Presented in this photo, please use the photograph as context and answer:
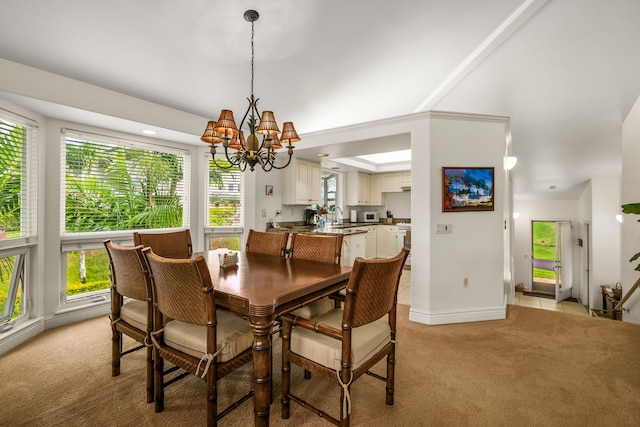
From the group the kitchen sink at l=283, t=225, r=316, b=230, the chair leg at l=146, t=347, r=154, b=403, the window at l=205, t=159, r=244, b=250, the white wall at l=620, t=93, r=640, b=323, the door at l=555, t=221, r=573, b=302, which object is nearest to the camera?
the chair leg at l=146, t=347, r=154, b=403

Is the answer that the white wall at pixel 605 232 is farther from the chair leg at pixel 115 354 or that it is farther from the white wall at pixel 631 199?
the chair leg at pixel 115 354

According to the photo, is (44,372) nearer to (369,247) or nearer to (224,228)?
(224,228)

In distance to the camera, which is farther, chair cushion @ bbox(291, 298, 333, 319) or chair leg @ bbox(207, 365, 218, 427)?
chair cushion @ bbox(291, 298, 333, 319)

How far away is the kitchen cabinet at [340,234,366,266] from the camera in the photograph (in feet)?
16.2

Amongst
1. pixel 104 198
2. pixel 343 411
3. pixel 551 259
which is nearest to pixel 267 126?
pixel 343 411

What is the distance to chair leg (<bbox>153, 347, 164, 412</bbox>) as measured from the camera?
1.63 meters

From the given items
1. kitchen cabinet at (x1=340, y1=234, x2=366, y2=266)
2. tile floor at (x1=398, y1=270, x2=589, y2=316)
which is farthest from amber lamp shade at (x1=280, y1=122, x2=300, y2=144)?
tile floor at (x1=398, y1=270, x2=589, y2=316)

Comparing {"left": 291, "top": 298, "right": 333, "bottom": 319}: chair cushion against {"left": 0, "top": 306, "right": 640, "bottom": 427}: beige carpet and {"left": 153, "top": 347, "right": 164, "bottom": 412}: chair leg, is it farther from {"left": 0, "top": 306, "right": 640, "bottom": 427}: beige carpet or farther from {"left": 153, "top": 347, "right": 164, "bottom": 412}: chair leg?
{"left": 153, "top": 347, "right": 164, "bottom": 412}: chair leg

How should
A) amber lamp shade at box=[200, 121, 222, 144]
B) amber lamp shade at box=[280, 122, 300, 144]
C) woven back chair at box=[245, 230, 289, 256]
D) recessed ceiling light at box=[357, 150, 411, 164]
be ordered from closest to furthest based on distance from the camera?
amber lamp shade at box=[200, 121, 222, 144] < amber lamp shade at box=[280, 122, 300, 144] < woven back chair at box=[245, 230, 289, 256] < recessed ceiling light at box=[357, 150, 411, 164]

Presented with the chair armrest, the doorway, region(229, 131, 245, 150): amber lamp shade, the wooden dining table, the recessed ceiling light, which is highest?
the recessed ceiling light

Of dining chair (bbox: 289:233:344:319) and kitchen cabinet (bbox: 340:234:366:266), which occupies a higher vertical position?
dining chair (bbox: 289:233:344:319)

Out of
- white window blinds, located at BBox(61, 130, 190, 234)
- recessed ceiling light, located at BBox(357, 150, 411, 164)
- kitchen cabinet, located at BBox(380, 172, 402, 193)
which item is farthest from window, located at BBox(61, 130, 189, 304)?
kitchen cabinet, located at BBox(380, 172, 402, 193)

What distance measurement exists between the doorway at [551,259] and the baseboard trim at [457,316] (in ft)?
20.7

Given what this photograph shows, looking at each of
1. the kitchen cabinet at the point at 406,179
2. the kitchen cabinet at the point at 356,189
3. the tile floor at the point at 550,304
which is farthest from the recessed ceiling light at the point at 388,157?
the tile floor at the point at 550,304
